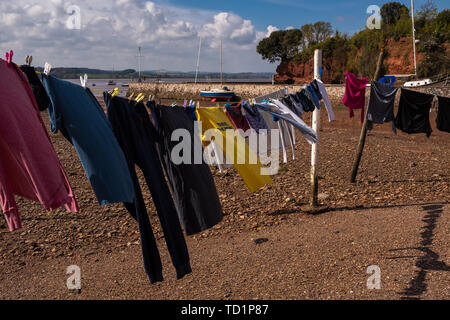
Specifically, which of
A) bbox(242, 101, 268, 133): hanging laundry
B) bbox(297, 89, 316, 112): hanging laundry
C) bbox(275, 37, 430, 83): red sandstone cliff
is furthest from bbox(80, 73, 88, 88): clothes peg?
bbox(275, 37, 430, 83): red sandstone cliff

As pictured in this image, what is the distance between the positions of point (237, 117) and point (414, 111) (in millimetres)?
7228

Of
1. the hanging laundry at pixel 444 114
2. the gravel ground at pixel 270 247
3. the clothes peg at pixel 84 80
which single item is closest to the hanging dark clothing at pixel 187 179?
the clothes peg at pixel 84 80

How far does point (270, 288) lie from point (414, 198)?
663cm

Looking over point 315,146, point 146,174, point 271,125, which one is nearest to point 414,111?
point 315,146

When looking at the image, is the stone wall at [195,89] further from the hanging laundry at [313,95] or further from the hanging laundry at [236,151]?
the hanging laundry at [236,151]

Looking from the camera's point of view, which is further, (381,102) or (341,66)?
(341,66)

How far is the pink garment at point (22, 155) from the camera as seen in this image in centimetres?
285

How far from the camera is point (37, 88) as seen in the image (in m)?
3.14

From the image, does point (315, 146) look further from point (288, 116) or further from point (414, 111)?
point (414, 111)

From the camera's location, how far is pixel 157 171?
158 inches

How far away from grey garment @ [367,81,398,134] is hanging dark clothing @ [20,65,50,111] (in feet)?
28.5

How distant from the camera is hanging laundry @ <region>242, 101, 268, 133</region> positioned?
6098 millimetres

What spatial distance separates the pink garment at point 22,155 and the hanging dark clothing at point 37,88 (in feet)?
0.15
